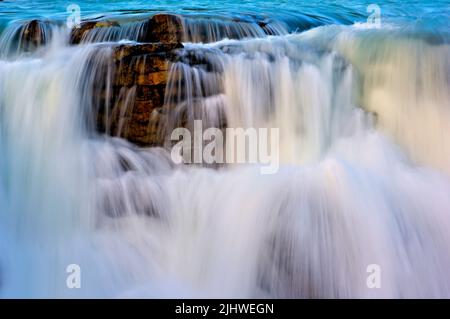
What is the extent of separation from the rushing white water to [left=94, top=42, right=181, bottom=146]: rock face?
0.61 feet

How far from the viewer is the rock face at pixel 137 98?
5.44 metres

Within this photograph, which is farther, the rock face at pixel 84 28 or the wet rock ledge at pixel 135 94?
the rock face at pixel 84 28

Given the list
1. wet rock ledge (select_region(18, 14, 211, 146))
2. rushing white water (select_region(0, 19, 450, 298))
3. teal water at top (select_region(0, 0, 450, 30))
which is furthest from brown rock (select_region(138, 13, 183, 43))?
teal water at top (select_region(0, 0, 450, 30))

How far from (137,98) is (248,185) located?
184 centimetres

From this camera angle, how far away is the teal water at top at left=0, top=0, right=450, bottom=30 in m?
8.37

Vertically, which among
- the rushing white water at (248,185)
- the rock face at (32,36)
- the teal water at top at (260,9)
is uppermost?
the teal water at top at (260,9)

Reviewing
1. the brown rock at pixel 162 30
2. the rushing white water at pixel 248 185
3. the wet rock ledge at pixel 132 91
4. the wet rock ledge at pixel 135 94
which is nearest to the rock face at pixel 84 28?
the rushing white water at pixel 248 185

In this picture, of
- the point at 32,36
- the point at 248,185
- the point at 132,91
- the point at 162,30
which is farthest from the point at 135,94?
the point at 32,36

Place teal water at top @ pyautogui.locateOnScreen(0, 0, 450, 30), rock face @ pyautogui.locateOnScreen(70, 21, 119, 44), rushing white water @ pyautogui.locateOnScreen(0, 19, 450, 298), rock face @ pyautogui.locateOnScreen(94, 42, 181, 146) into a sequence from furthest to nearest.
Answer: teal water at top @ pyautogui.locateOnScreen(0, 0, 450, 30)
rock face @ pyautogui.locateOnScreen(70, 21, 119, 44)
rock face @ pyautogui.locateOnScreen(94, 42, 181, 146)
rushing white water @ pyautogui.locateOnScreen(0, 19, 450, 298)

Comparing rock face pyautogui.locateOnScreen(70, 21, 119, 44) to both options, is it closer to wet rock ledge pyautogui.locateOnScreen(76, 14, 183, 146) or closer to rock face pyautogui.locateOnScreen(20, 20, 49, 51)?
rock face pyautogui.locateOnScreen(20, 20, 49, 51)

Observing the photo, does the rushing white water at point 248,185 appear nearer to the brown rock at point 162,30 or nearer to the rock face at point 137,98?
the rock face at point 137,98

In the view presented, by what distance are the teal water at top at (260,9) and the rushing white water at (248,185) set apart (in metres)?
2.11

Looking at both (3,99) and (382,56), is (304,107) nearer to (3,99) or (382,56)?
(382,56)
